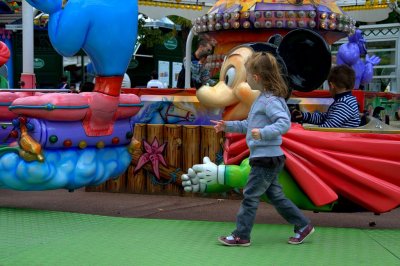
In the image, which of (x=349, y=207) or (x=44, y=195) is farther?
(x=44, y=195)

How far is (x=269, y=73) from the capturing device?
163 inches

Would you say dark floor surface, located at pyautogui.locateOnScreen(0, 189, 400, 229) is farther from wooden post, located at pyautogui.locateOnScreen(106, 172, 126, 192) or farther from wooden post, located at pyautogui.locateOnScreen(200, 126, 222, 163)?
wooden post, located at pyautogui.locateOnScreen(200, 126, 222, 163)

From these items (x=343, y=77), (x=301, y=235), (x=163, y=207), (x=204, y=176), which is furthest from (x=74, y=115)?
(x=343, y=77)

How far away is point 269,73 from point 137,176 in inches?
118

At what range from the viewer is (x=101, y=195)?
6.73 m

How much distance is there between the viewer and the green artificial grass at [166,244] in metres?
3.81

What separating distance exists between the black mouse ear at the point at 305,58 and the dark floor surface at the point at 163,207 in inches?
47.5

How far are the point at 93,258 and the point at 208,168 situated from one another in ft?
3.57

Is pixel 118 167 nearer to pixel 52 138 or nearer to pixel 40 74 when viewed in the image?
pixel 52 138

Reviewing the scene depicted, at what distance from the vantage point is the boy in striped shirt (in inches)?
194

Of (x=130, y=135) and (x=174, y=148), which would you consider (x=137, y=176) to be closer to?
(x=174, y=148)

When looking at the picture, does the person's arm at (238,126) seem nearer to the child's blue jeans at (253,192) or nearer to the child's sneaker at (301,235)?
the child's blue jeans at (253,192)

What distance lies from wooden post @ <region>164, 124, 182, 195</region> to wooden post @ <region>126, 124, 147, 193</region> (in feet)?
0.92

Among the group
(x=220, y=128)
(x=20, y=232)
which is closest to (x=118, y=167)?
(x=20, y=232)
